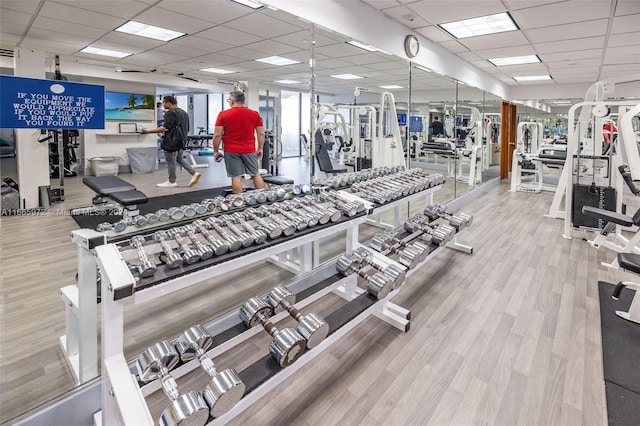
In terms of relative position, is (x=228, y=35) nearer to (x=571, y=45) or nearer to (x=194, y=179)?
(x=194, y=179)

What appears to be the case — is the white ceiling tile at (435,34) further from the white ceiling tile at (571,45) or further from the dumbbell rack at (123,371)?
the dumbbell rack at (123,371)

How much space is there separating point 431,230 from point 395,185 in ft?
1.69

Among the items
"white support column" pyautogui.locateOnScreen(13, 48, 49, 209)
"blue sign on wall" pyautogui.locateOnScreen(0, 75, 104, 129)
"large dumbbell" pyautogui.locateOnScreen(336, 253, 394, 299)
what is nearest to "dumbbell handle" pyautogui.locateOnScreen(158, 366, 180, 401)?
"large dumbbell" pyautogui.locateOnScreen(336, 253, 394, 299)

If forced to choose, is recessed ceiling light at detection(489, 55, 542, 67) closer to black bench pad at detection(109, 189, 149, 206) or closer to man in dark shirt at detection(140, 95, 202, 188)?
man in dark shirt at detection(140, 95, 202, 188)

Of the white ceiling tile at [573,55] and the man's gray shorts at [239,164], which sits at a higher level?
the white ceiling tile at [573,55]

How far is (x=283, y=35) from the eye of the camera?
3811 millimetres

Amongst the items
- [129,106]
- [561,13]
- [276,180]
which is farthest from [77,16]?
[561,13]

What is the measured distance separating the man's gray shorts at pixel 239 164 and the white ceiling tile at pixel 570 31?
364 centimetres

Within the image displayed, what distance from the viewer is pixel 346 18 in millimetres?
3125

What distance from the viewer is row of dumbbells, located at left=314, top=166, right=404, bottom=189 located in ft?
10.5

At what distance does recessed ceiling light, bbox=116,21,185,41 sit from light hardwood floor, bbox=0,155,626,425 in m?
1.84

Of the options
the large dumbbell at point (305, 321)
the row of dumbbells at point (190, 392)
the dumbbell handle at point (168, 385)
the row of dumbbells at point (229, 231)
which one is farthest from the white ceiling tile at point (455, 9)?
the dumbbell handle at point (168, 385)

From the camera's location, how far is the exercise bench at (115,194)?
2514 mm

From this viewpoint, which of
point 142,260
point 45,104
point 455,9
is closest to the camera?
point 142,260
